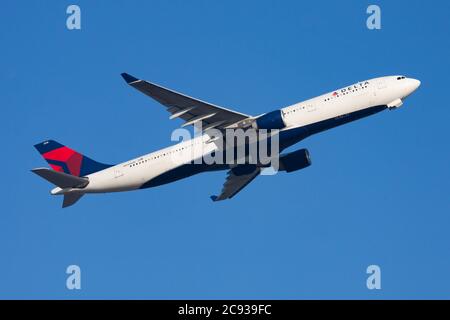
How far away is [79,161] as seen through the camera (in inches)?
2566

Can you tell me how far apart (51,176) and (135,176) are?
6.04 metres

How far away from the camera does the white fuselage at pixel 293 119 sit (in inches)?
2402

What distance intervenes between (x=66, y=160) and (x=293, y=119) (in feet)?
57.3

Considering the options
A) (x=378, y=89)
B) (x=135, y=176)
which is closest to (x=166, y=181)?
(x=135, y=176)

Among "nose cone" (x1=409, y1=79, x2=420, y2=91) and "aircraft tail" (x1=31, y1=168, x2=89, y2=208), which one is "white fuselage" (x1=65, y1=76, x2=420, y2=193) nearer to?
"nose cone" (x1=409, y1=79, x2=420, y2=91)

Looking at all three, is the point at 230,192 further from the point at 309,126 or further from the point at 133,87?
the point at 133,87

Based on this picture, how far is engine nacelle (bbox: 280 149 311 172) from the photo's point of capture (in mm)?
65125

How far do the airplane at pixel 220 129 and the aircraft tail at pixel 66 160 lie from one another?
0.24ft

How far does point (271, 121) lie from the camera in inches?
2371

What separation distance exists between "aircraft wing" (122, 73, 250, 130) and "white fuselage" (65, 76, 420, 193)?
2.03m

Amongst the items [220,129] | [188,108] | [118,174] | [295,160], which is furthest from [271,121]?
[118,174]

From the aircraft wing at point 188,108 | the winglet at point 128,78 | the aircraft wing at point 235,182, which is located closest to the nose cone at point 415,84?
the aircraft wing at point 188,108

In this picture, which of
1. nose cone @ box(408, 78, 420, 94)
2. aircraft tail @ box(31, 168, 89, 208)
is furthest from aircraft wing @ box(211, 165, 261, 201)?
nose cone @ box(408, 78, 420, 94)

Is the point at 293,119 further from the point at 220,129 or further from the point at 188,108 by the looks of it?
the point at 188,108
